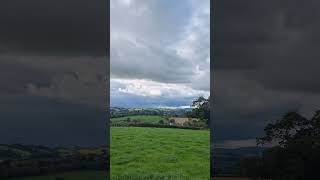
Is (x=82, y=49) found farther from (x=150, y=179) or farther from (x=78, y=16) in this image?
(x=150, y=179)

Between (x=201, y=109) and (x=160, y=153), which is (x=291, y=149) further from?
(x=160, y=153)

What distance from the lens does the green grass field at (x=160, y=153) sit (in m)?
13.6

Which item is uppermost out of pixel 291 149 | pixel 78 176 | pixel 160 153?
pixel 291 149

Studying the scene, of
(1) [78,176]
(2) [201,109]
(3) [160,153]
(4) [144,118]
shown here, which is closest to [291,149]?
(1) [78,176]

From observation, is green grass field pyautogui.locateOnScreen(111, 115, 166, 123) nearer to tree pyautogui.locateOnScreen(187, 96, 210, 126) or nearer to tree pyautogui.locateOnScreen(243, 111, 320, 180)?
tree pyautogui.locateOnScreen(187, 96, 210, 126)

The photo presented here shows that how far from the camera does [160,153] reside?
14742 mm

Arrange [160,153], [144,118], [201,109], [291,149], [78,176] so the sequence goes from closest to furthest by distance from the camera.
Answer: [291,149]
[78,176]
[201,109]
[144,118]
[160,153]

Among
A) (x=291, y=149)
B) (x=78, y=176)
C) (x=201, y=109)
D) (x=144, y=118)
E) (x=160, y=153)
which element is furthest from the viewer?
(x=160, y=153)

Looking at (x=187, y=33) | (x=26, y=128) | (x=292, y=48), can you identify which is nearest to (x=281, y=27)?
(x=292, y=48)

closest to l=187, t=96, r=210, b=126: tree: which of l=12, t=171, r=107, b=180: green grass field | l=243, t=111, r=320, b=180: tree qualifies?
l=243, t=111, r=320, b=180: tree

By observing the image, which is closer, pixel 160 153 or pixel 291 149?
pixel 291 149

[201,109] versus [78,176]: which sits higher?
[201,109]

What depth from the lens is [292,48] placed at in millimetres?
7562

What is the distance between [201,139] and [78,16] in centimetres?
766
